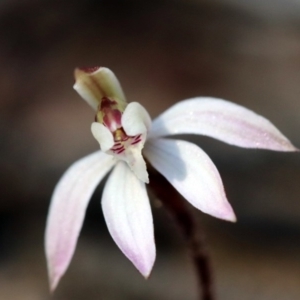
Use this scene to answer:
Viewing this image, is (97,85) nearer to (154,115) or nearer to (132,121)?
(132,121)

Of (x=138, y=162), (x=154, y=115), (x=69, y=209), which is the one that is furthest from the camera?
(x=154, y=115)

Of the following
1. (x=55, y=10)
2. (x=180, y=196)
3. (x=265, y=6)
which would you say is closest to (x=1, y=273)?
(x=180, y=196)

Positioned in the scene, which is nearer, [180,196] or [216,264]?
[180,196]

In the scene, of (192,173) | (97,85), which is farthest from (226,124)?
(97,85)

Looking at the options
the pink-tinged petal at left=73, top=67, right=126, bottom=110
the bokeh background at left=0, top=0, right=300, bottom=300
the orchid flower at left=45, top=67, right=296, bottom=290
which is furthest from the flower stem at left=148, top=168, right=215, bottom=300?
the bokeh background at left=0, top=0, right=300, bottom=300

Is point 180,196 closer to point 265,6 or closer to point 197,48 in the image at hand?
point 197,48

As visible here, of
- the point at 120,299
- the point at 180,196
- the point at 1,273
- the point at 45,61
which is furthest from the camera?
the point at 45,61
